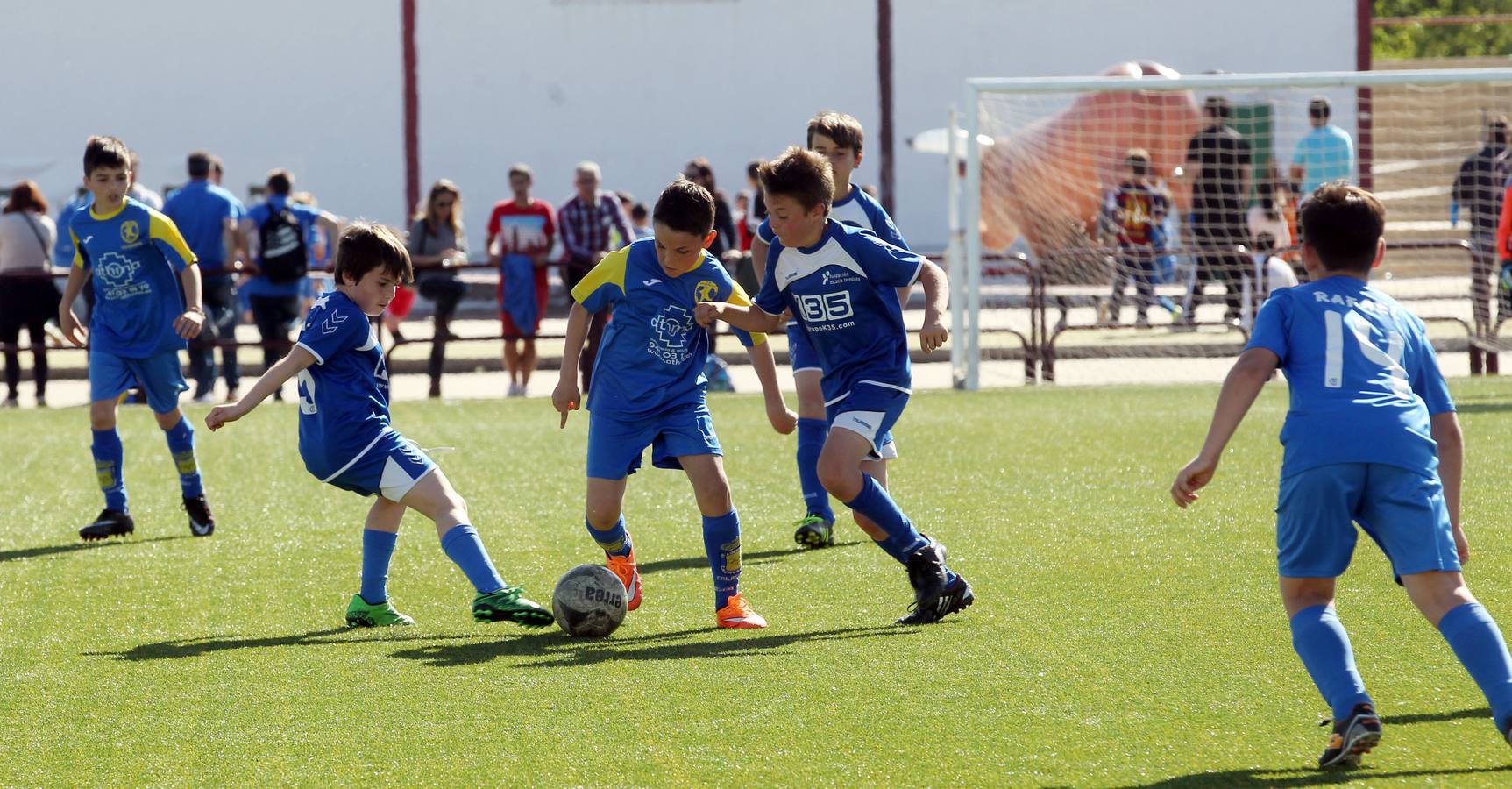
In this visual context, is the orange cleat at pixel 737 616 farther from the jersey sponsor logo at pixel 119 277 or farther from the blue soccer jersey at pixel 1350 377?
the jersey sponsor logo at pixel 119 277

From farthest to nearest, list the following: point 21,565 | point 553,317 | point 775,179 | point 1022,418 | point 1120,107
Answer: point 553,317
point 1120,107
point 1022,418
point 21,565
point 775,179

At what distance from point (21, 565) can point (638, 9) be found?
19193 millimetres

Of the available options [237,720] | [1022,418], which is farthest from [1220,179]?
[237,720]

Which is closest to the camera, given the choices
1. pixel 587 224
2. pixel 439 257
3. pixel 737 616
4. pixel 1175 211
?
pixel 737 616

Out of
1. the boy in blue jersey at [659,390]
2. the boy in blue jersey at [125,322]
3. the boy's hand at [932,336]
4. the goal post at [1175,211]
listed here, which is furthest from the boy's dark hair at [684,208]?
the goal post at [1175,211]

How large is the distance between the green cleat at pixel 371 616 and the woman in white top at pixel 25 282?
9.35 meters

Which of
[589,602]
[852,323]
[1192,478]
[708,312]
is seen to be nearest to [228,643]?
[589,602]

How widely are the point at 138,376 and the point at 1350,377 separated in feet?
18.2

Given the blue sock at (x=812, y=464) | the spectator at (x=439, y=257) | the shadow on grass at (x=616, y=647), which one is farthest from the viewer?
the spectator at (x=439, y=257)

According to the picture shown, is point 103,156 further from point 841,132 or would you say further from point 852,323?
point 852,323

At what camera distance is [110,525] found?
7586 millimetres

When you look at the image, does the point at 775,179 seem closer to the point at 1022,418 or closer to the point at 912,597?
the point at 912,597

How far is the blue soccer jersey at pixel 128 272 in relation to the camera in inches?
298

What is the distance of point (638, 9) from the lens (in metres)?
25.0
